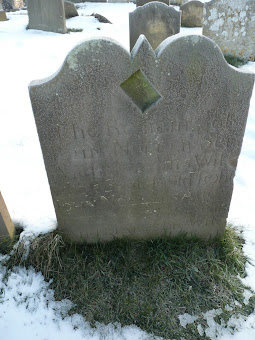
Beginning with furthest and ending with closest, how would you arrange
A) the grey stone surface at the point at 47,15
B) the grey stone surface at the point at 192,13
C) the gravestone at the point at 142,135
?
the grey stone surface at the point at 192,13 → the grey stone surface at the point at 47,15 → the gravestone at the point at 142,135

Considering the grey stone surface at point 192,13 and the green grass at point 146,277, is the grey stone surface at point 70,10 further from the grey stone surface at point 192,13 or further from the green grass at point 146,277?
the green grass at point 146,277

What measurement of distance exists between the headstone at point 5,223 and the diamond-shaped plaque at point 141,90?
1.15 m

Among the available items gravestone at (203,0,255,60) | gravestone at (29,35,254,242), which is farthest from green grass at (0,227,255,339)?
gravestone at (203,0,255,60)

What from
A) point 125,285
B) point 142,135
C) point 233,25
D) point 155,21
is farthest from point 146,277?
point 233,25

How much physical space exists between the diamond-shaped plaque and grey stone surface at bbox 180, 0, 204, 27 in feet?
26.4

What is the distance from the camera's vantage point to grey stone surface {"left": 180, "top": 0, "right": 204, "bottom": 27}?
27.7ft

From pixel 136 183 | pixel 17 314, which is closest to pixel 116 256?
pixel 136 183

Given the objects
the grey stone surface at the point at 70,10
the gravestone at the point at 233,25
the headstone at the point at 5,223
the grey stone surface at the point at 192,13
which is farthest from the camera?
the grey stone surface at the point at 70,10

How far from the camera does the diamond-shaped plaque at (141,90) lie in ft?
5.25

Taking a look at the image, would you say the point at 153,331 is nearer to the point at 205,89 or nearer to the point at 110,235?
the point at 110,235

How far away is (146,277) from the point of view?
205 cm

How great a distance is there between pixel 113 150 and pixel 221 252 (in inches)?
45.2

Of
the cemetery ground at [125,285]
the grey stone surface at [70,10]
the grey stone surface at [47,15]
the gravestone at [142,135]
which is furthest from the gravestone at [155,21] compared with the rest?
the grey stone surface at [70,10]

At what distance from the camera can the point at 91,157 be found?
188 centimetres
